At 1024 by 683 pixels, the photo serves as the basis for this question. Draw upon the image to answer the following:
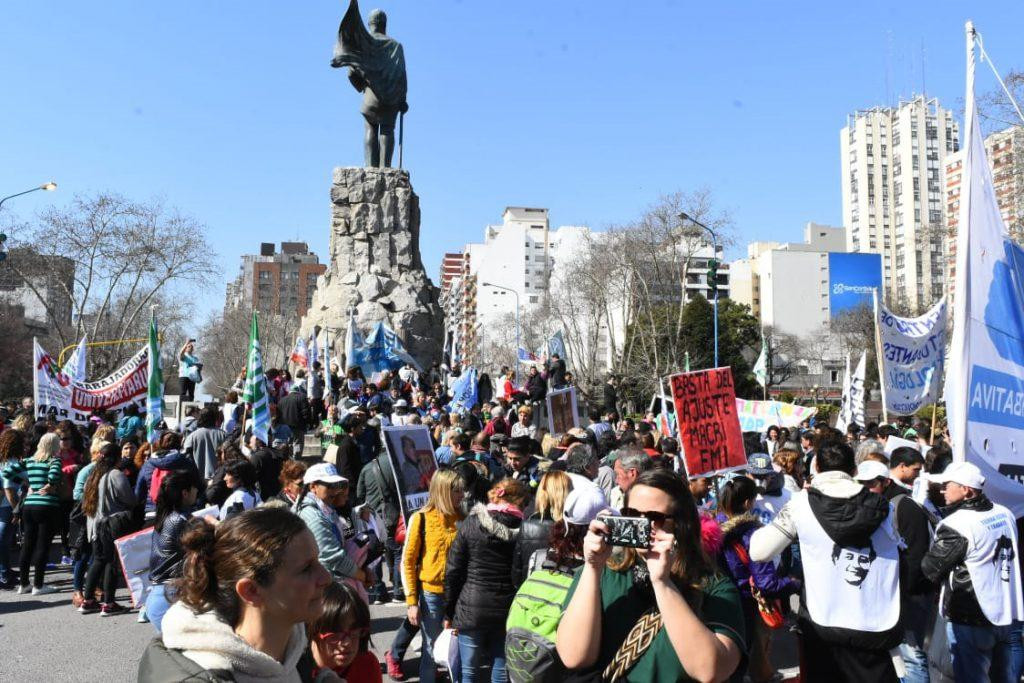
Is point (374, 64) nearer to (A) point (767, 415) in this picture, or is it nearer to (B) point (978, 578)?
(A) point (767, 415)

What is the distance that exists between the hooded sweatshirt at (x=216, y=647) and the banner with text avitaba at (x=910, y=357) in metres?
11.4

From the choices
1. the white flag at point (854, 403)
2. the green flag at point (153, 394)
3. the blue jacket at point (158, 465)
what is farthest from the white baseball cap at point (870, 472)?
the white flag at point (854, 403)

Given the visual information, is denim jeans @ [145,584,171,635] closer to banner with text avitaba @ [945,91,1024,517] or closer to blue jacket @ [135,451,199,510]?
blue jacket @ [135,451,199,510]

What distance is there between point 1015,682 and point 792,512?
1.80m

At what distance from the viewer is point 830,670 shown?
4281mm

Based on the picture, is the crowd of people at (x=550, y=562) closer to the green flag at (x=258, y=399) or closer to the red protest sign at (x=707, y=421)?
the red protest sign at (x=707, y=421)

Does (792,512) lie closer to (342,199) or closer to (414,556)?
(414,556)

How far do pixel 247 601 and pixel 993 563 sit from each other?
4080 mm

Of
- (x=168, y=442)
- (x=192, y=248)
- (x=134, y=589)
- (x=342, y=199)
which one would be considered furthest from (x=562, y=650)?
(x=192, y=248)

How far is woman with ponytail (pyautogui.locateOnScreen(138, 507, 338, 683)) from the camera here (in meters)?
2.21

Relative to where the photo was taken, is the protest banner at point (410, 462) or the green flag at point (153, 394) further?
the green flag at point (153, 394)

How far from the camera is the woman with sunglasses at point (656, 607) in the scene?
8.58 feet

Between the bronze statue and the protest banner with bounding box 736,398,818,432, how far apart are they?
15923 mm

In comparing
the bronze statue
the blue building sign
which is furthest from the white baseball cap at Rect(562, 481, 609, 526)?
the blue building sign
